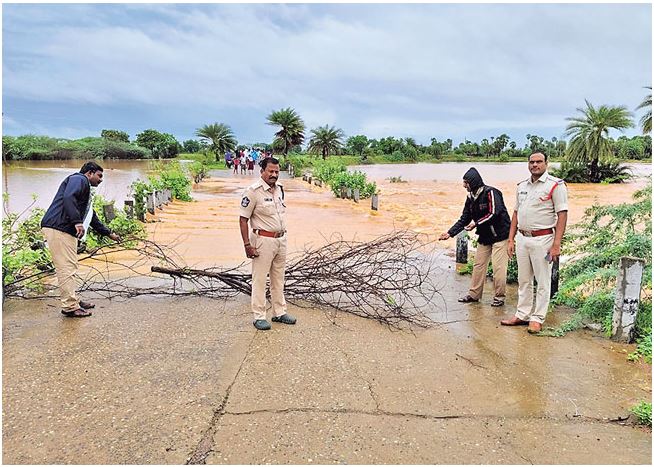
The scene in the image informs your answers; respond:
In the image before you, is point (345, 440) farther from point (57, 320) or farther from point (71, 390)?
point (57, 320)

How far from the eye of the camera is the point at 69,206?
4742mm

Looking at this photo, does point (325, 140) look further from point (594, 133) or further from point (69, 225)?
point (69, 225)

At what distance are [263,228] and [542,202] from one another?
8.99 ft

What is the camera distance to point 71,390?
3.48 metres

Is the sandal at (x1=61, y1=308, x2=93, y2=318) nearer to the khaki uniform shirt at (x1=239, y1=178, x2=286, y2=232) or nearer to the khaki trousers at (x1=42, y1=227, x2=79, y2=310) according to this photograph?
the khaki trousers at (x1=42, y1=227, x2=79, y2=310)

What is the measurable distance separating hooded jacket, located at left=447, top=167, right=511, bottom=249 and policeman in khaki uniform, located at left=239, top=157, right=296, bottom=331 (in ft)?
7.30

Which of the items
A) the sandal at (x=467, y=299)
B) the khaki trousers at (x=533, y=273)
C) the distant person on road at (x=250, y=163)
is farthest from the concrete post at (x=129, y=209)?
the distant person on road at (x=250, y=163)

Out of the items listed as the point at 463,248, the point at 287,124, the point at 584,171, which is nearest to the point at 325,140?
the point at 287,124

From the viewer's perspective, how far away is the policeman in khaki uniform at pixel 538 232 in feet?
15.2

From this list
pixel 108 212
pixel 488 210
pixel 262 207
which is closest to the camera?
pixel 262 207

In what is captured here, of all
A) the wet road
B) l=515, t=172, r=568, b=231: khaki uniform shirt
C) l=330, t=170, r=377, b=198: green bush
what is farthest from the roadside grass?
l=330, t=170, r=377, b=198: green bush

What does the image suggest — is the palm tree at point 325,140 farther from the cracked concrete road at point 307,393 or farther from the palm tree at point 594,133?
the cracked concrete road at point 307,393

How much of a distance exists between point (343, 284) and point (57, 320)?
308 cm

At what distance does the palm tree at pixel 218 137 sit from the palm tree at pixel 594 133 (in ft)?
118
